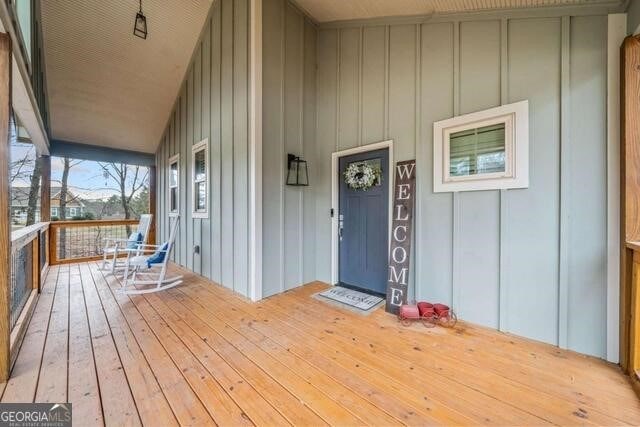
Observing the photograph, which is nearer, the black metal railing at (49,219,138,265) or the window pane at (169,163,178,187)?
the black metal railing at (49,219,138,265)

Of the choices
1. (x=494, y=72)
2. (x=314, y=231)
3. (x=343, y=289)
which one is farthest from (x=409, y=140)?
(x=343, y=289)

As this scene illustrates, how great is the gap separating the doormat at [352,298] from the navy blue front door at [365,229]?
0.15 metres

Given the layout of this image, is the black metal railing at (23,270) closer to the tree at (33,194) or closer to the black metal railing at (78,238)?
the tree at (33,194)

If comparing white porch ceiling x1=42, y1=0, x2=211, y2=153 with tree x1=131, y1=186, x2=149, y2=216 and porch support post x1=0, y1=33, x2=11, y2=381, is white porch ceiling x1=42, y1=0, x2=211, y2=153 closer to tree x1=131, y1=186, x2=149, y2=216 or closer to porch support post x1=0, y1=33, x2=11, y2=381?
tree x1=131, y1=186, x2=149, y2=216

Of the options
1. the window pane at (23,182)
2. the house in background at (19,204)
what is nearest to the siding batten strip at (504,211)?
the window pane at (23,182)

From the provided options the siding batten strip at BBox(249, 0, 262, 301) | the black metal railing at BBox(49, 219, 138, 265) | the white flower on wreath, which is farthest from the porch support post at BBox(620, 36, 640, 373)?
the black metal railing at BBox(49, 219, 138, 265)

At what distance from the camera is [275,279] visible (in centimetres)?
338

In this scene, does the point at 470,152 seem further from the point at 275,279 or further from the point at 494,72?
the point at 275,279

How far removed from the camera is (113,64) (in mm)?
4297

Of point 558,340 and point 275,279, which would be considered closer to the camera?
point 558,340

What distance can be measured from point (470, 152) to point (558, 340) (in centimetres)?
174

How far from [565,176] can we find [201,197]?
4.63m

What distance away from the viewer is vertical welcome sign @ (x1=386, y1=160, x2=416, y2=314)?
280 centimetres

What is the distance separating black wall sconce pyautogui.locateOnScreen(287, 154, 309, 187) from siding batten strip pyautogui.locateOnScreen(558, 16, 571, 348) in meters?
2.68
